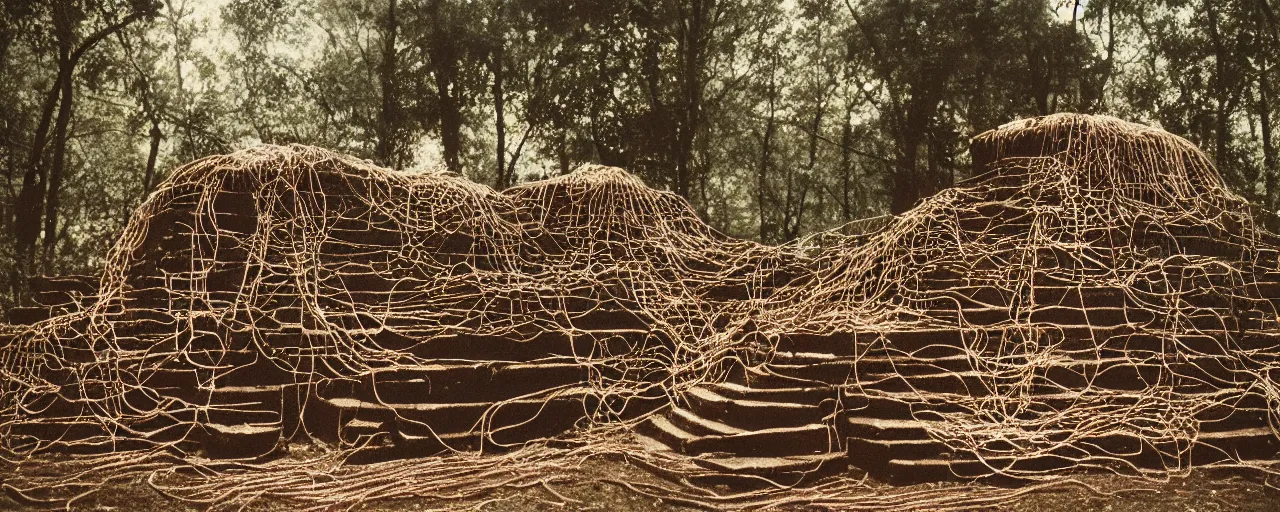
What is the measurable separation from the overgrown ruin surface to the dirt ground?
22 centimetres

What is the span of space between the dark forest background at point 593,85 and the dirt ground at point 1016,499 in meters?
13.4

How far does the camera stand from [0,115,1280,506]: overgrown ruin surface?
649 cm

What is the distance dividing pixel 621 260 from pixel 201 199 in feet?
13.8

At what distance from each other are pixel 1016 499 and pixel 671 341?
406cm

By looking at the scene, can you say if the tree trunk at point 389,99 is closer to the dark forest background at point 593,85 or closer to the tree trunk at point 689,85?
the dark forest background at point 593,85

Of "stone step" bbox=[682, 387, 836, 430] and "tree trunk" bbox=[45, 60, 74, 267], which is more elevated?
"tree trunk" bbox=[45, 60, 74, 267]

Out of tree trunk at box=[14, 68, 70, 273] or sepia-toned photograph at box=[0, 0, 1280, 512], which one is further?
tree trunk at box=[14, 68, 70, 273]

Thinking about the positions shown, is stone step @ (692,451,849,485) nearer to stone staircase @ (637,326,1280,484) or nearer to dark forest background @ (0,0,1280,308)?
stone staircase @ (637,326,1280,484)

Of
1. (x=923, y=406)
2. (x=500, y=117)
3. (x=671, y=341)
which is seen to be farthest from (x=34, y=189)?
(x=923, y=406)

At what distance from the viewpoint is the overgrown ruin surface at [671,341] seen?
649cm

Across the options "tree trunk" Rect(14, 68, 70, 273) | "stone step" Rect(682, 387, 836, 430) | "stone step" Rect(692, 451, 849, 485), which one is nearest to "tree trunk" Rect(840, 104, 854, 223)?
"stone step" Rect(682, 387, 836, 430)

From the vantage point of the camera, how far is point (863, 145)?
22.3 meters

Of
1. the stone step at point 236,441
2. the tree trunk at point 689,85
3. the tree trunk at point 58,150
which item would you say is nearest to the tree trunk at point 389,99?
the tree trunk at point 58,150

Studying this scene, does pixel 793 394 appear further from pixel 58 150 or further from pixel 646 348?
pixel 58 150
